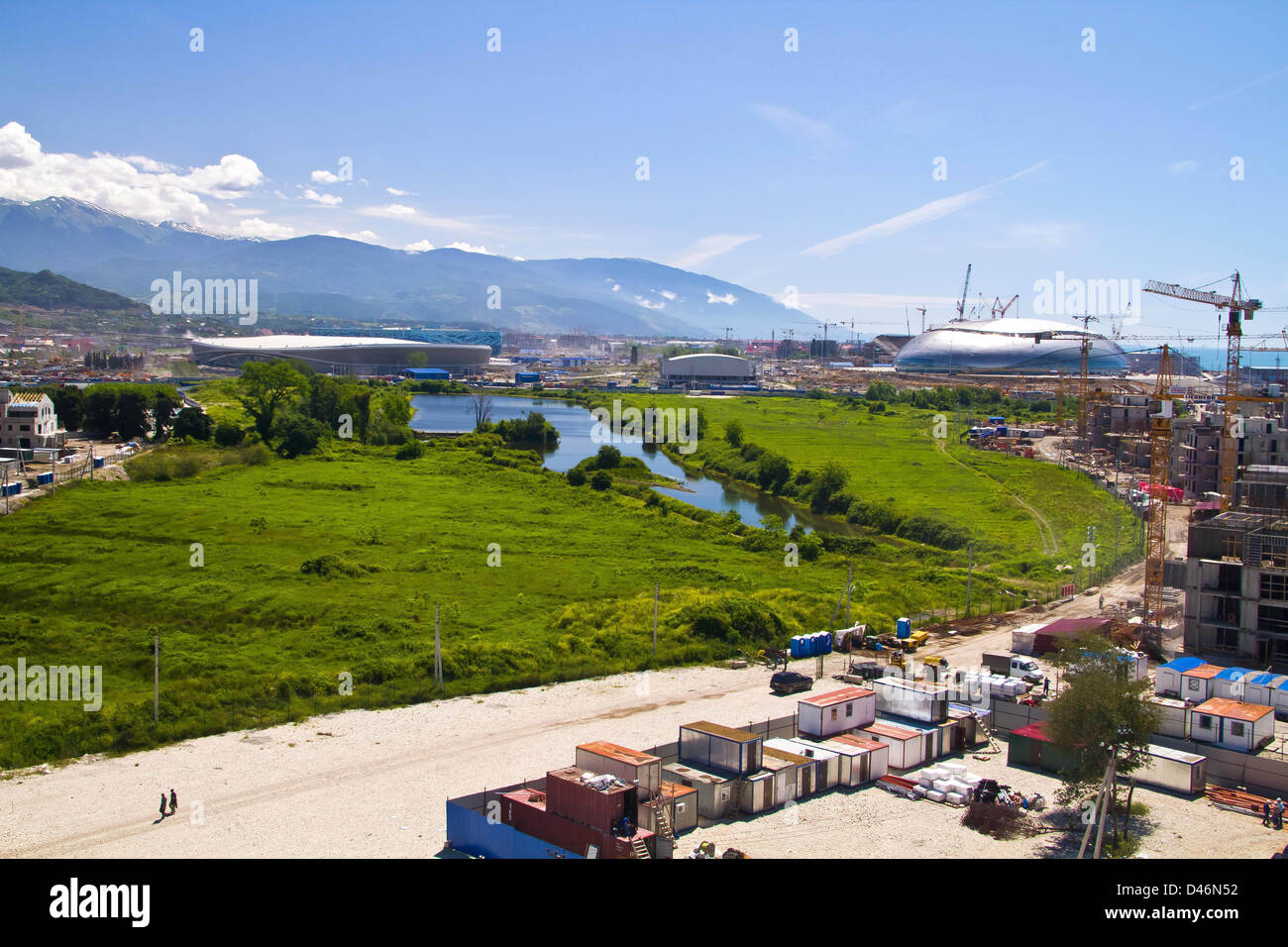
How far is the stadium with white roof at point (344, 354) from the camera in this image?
6969 cm

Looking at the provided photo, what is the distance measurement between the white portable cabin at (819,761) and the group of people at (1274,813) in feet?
11.7

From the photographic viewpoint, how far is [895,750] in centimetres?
950

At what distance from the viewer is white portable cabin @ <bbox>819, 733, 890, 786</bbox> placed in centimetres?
909

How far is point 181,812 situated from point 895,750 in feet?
21.0

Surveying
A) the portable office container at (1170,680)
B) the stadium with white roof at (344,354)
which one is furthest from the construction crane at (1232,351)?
the stadium with white roof at (344,354)

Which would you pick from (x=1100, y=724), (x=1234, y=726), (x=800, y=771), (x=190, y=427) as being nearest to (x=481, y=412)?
(x=190, y=427)

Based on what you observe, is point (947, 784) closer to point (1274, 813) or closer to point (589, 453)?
point (1274, 813)

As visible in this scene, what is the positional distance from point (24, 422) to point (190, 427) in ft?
15.5

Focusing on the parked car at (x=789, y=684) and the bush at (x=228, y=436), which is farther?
the bush at (x=228, y=436)

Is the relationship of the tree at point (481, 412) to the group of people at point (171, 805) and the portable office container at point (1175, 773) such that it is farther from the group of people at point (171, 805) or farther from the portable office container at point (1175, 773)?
the portable office container at point (1175, 773)
